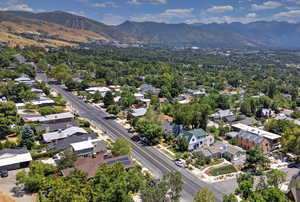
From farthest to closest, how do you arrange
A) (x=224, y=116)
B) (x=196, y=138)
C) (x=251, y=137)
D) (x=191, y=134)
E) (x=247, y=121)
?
1. (x=224, y=116)
2. (x=247, y=121)
3. (x=251, y=137)
4. (x=196, y=138)
5. (x=191, y=134)

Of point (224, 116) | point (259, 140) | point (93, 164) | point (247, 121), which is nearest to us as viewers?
point (93, 164)

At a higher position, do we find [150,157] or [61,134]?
[61,134]

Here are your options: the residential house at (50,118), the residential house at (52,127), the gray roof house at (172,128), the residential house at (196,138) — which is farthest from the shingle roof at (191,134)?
the residential house at (50,118)

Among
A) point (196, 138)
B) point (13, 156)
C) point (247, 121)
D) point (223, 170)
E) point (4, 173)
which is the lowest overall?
point (223, 170)

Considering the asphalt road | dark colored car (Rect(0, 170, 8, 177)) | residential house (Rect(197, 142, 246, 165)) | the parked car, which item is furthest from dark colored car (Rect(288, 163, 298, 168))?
dark colored car (Rect(0, 170, 8, 177))

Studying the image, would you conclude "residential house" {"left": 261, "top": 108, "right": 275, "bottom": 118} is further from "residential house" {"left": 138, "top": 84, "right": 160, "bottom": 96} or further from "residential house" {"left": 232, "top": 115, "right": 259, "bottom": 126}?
"residential house" {"left": 138, "top": 84, "right": 160, "bottom": 96}

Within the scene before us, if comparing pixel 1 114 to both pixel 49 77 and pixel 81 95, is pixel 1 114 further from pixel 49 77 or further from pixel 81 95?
pixel 49 77

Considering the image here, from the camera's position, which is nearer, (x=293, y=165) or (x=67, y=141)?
(x=293, y=165)

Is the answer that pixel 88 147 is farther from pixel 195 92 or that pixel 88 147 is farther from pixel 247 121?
pixel 195 92

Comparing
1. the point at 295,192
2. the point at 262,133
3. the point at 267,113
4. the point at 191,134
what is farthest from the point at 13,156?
the point at 267,113
